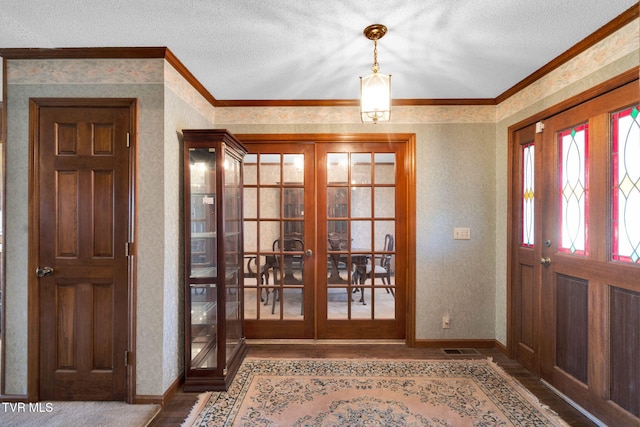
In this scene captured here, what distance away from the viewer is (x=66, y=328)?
2271mm

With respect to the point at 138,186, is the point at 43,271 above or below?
below

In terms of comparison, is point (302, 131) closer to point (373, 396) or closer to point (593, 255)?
point (373, 396)

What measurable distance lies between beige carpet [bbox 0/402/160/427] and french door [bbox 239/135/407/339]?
1.32 meters

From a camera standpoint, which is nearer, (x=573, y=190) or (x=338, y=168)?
(x=573, y=190)

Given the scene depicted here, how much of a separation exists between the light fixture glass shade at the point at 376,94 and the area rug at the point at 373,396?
6.53ft

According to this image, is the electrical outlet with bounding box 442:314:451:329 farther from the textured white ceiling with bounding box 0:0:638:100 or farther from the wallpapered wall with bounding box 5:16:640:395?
the textured white ceiling with bounding box 0:0:638:100

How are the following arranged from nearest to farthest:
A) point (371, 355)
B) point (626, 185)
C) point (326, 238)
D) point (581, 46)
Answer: point (626, 185)
point (581, 46)
point (371, 355)
point (326, 238)

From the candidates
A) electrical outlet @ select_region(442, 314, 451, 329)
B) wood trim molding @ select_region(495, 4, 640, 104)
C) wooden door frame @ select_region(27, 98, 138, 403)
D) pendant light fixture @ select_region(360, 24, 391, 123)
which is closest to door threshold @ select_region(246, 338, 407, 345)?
electrical outlet @ select_region(442, 314, 451, 329)

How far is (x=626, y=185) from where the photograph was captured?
75.2 inches

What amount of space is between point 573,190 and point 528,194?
51 cm

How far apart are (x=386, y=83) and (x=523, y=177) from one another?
1.81 meters

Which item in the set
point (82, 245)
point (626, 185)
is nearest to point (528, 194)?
point (626, 185)

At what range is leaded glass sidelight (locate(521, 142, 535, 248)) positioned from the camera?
2.77 m

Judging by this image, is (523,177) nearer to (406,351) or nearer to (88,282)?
(406,351)
